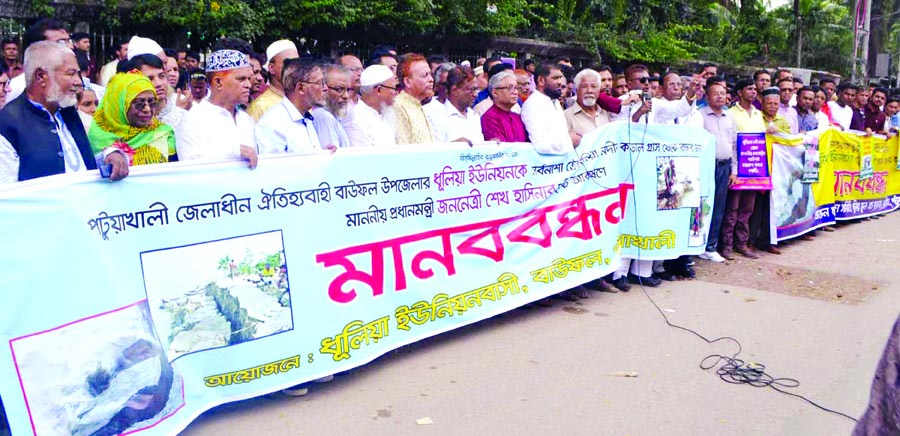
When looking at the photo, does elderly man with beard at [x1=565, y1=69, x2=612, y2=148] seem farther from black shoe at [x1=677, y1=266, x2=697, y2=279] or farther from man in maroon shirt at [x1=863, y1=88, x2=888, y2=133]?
man in maroon shirt at [x1=863, y1=88, x2=888, y2=133]

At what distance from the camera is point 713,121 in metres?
8.08

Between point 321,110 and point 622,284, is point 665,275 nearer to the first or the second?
point 622,284

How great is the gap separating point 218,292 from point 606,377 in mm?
2258

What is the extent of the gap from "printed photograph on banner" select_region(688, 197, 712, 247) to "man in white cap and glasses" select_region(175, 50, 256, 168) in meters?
4.21

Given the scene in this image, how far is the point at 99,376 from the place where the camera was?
3.38 metres

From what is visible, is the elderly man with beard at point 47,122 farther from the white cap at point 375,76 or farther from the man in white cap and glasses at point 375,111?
the white cap at point 375,76

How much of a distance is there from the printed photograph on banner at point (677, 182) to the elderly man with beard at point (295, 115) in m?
3.31

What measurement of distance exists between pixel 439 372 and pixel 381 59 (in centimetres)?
314

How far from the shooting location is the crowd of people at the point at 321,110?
149 inches

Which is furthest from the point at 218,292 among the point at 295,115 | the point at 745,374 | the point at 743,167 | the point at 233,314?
the point at 743,167

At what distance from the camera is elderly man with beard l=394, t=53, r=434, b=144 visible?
591cm

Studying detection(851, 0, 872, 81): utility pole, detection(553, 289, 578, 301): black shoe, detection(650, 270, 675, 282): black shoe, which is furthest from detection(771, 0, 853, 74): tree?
detection(553, 289, 578, 301): black shoe

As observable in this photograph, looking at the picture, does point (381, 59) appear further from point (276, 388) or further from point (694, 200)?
point (276, 388)

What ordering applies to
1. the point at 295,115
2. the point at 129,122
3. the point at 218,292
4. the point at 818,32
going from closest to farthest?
the point at 218,292 → the point at 129,122 → the point at 295,115 → the point at 818,32
